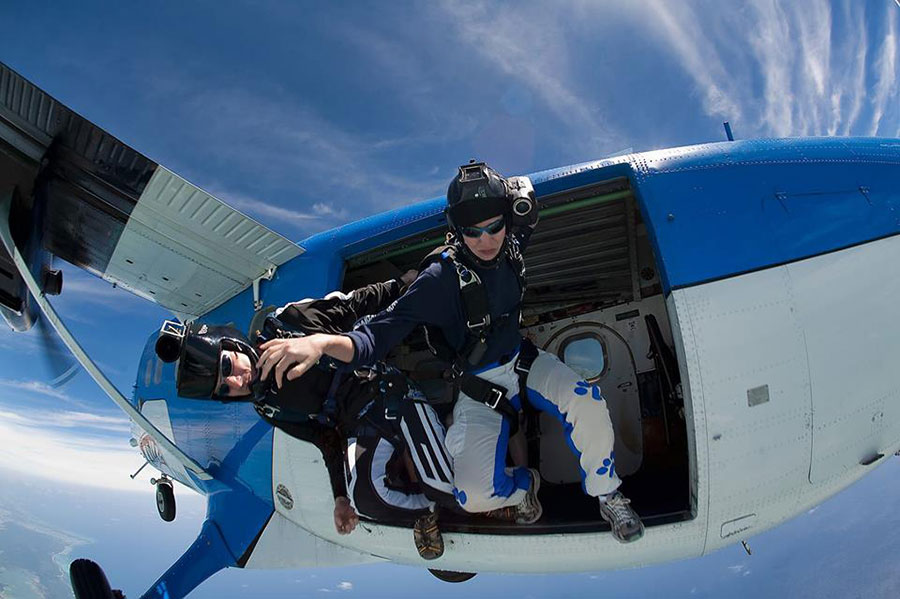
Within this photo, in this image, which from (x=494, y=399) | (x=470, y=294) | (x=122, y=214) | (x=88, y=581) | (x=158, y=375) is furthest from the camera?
(x=158, y=375)

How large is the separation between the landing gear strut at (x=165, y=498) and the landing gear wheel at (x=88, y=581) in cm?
204

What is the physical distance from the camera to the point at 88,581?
3.33m

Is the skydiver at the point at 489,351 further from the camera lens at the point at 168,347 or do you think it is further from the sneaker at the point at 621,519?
the camera lens at the point at 168,347

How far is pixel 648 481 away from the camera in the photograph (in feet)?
10.4

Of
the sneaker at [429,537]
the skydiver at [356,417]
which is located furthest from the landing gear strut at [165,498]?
the sneaker at [429,537]

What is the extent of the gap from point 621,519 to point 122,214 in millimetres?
3764

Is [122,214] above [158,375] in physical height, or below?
above

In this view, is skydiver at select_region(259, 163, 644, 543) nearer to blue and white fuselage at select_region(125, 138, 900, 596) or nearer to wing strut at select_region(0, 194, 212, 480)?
blue and white fuselage at select_region(125, 138, 900, 596)

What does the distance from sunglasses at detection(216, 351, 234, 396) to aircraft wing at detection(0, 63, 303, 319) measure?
1585mm

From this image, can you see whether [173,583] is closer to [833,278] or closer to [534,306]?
[534,306]

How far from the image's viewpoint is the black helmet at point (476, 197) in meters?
2.03

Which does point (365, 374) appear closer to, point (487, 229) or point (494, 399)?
point (494, 399)

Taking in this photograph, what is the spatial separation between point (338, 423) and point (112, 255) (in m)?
2.51

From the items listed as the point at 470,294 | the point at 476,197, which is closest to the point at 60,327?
the point at 470,294
